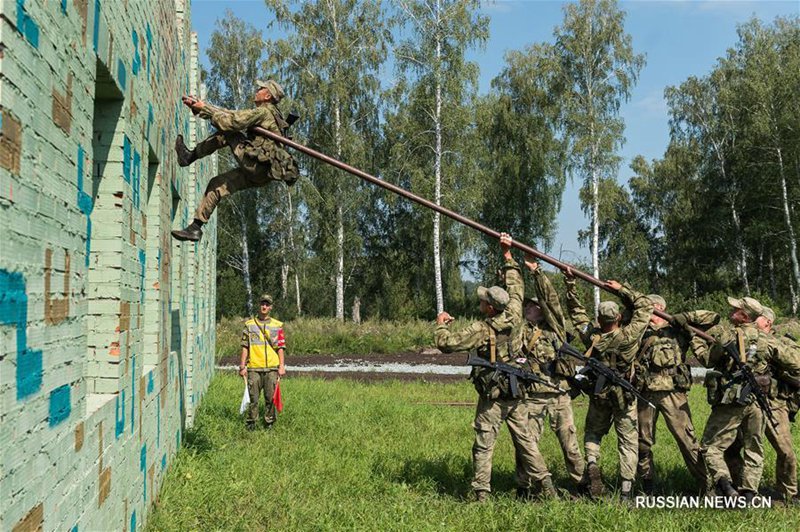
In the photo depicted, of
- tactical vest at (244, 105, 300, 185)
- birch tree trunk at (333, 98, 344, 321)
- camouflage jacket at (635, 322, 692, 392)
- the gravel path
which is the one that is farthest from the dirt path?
tactical vest at (244, 105, 300, 185)

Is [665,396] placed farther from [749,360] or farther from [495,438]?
[495,438]

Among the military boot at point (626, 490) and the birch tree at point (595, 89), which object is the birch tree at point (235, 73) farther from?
the military boot at point (626, 490)

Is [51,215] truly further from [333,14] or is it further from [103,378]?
[333,14]

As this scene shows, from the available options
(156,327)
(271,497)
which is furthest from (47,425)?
(271,497)

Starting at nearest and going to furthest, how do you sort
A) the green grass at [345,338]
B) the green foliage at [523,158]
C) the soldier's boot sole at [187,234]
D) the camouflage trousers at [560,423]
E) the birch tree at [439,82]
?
the soldier's boot sole at [187,234] < the camouflage trousers at [560,423] < the green grass at [345,338] < the birch tree at [439,82] < the green foliage at [523,158]

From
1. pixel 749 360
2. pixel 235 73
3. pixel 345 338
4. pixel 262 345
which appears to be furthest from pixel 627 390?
pixel 235 73

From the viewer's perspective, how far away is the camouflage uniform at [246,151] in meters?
5.46

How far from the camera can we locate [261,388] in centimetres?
919

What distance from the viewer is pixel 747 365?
20.7 feet

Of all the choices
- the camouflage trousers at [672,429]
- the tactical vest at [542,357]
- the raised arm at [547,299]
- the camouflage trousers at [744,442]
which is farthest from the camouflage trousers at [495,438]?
the camouflage trousers at [744,442]

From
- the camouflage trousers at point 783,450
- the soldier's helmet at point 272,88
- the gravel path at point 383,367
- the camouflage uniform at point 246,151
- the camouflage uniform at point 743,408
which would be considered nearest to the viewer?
the camouflage uniform at point 246,151

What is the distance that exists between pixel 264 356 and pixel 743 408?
217 inches

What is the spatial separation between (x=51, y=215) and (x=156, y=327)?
292 centimetres

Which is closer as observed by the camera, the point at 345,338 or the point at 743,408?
the point at 743,408
